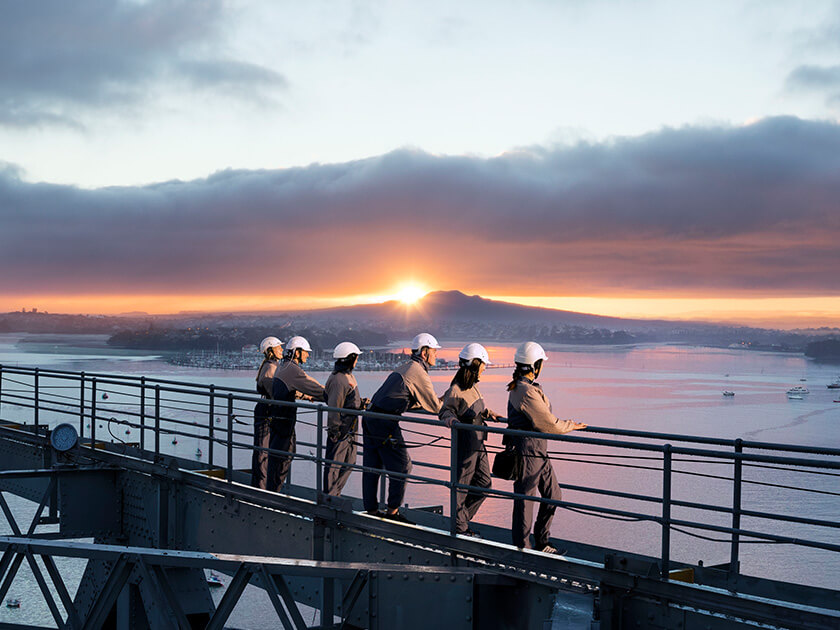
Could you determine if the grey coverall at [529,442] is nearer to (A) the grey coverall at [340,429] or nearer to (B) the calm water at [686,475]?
(A) the grey coverall at [340,429]

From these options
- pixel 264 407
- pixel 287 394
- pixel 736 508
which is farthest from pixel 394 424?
pixel 736 508

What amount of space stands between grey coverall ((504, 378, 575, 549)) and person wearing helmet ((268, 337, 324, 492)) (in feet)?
10.5

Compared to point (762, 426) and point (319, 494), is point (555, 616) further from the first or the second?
point (762, 426)

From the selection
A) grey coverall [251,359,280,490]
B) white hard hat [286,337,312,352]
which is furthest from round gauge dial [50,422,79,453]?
white hard hat [286,337,312,352]

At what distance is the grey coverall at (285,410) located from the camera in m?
10.4

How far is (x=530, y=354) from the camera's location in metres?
7.57

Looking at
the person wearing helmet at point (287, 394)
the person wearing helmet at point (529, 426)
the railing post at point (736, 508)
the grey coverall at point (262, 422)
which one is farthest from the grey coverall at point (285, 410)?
the railing post at point (736, 508)

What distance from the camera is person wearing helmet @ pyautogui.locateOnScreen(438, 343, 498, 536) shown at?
26.0 feet

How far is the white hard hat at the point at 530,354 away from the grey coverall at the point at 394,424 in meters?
1.31

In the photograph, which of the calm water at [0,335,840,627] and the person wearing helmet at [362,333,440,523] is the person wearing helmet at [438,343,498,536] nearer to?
the person wearing helmet at [362,333,440,523]

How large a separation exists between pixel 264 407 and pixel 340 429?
86.1 inches

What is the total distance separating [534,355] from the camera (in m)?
7.58

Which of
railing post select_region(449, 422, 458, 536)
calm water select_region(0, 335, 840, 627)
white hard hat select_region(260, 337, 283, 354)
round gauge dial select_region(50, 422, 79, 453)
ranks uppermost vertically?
white hard hat select_region(260, 337, 283, 354)

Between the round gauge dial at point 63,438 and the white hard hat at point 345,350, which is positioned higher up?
the white hard hat at point 345,350
